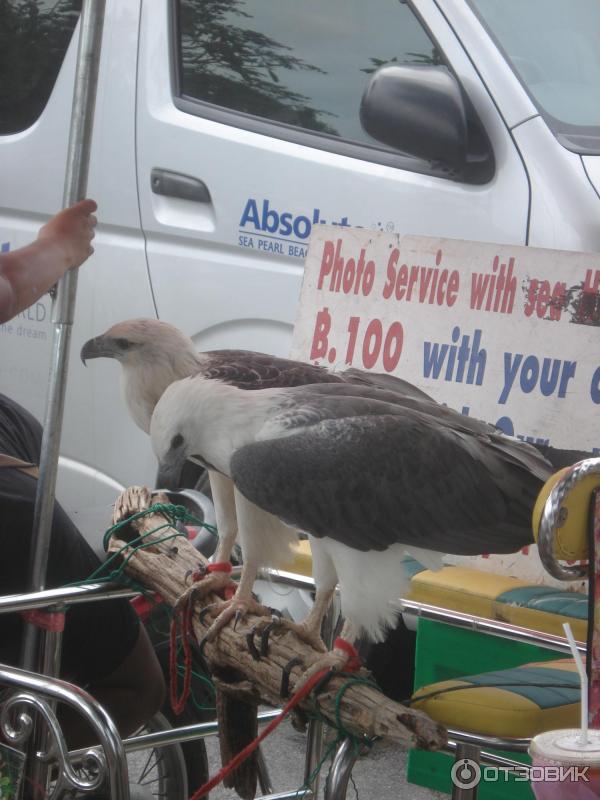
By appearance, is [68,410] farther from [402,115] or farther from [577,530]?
[577,530]

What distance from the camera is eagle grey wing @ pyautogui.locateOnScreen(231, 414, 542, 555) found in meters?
1.37

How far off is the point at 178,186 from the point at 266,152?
0.73 ft

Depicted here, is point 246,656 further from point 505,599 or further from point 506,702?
point 505,599

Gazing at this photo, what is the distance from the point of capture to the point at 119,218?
8.65 ft

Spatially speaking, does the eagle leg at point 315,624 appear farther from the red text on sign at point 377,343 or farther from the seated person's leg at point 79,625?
the red text on sign at point 377,343

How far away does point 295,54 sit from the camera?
2.62 m

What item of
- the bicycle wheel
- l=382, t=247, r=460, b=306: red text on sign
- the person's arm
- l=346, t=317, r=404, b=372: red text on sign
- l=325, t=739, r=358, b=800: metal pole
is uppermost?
the person's arm

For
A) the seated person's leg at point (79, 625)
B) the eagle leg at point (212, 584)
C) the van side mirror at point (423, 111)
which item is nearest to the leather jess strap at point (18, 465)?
the seated person's leg at point (79, 625)

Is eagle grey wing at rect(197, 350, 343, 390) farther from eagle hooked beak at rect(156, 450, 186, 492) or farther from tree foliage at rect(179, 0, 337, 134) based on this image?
tree foliage at rect(179, 0, 337, 134)

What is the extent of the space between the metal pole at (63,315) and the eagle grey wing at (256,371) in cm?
30

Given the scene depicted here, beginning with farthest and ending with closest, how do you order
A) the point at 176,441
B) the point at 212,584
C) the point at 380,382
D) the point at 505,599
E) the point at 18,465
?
the point at 505,599 → the point at 18,465 → the point at 380,382 → the point at 212,584 → the point at 176,441

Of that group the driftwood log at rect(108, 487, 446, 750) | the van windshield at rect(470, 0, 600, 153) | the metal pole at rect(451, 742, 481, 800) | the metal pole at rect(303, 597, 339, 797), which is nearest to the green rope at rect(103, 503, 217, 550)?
the driftwood log at rect(108, 487, 446, 750)

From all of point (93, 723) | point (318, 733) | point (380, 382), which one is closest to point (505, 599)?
point (318, 733)

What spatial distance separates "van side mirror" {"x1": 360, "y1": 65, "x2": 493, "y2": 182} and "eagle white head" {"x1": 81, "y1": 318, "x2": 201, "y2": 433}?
985 mm
